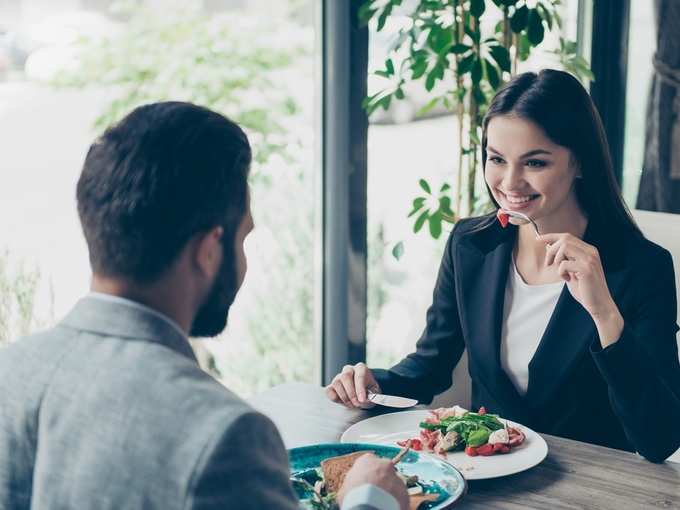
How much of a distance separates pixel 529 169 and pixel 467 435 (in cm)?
65

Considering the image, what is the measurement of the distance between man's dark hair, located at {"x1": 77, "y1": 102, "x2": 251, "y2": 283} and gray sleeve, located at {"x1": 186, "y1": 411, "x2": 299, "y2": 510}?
0.67 ft

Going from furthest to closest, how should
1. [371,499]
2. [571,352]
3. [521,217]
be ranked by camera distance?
[521,217]
[571,352]
[371,499]

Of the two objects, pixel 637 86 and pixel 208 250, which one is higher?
pixel 208 250

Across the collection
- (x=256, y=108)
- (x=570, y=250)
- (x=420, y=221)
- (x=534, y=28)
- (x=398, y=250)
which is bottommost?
(x=398, y=250)

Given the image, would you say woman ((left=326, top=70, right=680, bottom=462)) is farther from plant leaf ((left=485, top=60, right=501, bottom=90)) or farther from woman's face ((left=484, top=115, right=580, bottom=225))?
plant leaf ((left=485, top=60, right=501, bottom=90))

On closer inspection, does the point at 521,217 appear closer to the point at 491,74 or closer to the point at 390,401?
the point at 390,401

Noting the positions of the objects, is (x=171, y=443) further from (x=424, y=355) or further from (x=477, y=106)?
(x=477, y=106)

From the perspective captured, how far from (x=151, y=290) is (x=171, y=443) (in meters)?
0.18

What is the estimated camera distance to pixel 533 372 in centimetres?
199

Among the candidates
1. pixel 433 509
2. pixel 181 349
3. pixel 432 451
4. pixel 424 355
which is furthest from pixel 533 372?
pixel 181 349

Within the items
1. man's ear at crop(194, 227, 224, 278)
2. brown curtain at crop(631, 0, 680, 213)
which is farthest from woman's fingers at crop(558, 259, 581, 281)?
brown curtain at crop(631, 0, 680, 213)

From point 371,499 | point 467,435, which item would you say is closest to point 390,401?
point 467,435

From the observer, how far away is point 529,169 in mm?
2010

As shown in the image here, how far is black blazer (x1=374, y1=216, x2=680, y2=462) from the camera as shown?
1.71 m
